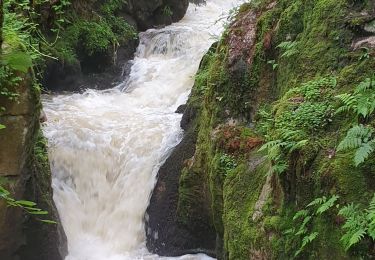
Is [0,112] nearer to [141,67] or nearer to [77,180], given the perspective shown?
[77,180]

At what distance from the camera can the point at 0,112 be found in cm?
559

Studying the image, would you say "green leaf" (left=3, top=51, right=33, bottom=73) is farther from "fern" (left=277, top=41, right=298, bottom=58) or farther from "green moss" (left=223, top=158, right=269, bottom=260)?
"fern" (left=277, top=41, right=298, bottom=58)

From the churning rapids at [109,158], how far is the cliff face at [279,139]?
26.7 inches

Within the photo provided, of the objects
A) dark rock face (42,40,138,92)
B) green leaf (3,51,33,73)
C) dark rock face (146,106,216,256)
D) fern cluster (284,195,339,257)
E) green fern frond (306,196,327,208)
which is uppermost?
green leaf (3,51,33,73)

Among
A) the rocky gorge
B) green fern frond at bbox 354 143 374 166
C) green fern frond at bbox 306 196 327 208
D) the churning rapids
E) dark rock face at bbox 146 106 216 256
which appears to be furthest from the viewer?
the churning rapids

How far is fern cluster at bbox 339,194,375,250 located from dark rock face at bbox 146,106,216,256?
4.24 meters

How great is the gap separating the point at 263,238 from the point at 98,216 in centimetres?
475

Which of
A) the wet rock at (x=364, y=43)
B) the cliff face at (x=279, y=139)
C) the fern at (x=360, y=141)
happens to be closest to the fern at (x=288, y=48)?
the cliff face at (x=279, y=139)

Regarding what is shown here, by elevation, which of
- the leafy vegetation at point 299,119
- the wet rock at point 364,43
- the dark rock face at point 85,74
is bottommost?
the dark rock face at point 85,74

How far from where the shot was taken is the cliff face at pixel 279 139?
3615 millimetres

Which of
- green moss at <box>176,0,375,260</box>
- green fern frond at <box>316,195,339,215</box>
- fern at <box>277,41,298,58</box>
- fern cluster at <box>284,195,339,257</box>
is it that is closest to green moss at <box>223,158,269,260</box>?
green moss at <box>176,0,375,260</box>

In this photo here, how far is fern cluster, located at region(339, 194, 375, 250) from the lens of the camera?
2.93 meters

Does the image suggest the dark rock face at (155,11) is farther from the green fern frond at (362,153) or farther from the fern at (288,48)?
the green fern frond at (362,153)

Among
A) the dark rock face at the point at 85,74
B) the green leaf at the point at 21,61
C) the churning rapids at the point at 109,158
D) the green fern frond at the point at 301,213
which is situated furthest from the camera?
the dark rock face at the point at 85,74
